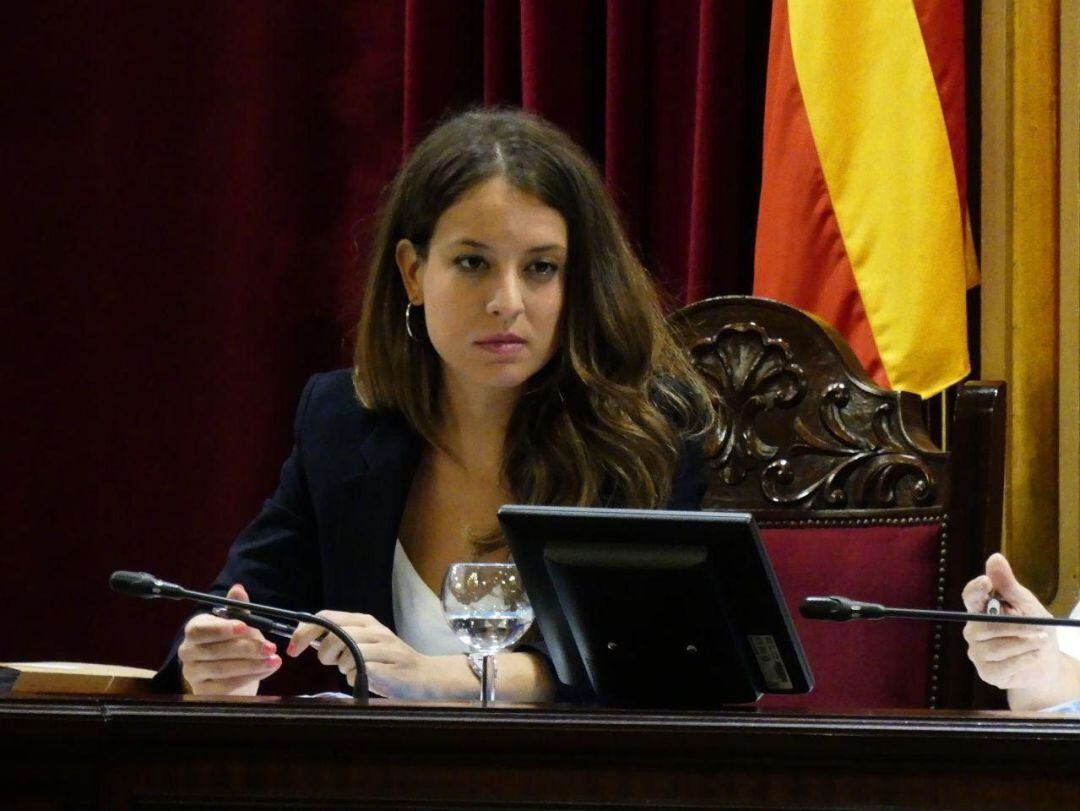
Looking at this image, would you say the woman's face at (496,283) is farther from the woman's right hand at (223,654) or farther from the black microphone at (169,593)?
the black microphone at (169,593)

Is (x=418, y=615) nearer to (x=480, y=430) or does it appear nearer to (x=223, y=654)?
(x=480, y=430)

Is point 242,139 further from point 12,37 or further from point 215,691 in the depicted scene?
point 215,691

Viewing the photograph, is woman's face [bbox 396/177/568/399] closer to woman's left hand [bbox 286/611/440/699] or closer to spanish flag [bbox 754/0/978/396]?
woman's left hand [bbox 286/611/440/699]

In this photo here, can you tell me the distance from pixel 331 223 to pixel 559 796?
2433 millimetres

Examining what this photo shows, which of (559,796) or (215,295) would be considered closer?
(559,796)

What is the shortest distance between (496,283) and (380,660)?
1.94 ft

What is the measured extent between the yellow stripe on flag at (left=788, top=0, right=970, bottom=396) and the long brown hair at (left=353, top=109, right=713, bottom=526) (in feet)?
1.64

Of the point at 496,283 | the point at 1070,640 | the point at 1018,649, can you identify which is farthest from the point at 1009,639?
the point at 496,283

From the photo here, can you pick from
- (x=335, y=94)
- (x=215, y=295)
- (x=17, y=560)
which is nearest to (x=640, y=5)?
(x=335, y=94)

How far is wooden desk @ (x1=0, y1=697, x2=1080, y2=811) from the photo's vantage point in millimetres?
1018

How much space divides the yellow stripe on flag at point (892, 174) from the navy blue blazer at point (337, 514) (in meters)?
0.56

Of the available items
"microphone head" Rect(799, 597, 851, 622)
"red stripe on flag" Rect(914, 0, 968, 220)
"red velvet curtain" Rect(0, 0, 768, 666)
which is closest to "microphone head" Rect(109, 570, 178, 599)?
"microphone head" Rect(799, 597, 851, 622)

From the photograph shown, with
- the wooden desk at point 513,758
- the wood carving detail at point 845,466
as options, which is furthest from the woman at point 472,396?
the wooden desk at point 513,758

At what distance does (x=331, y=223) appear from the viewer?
336cm
